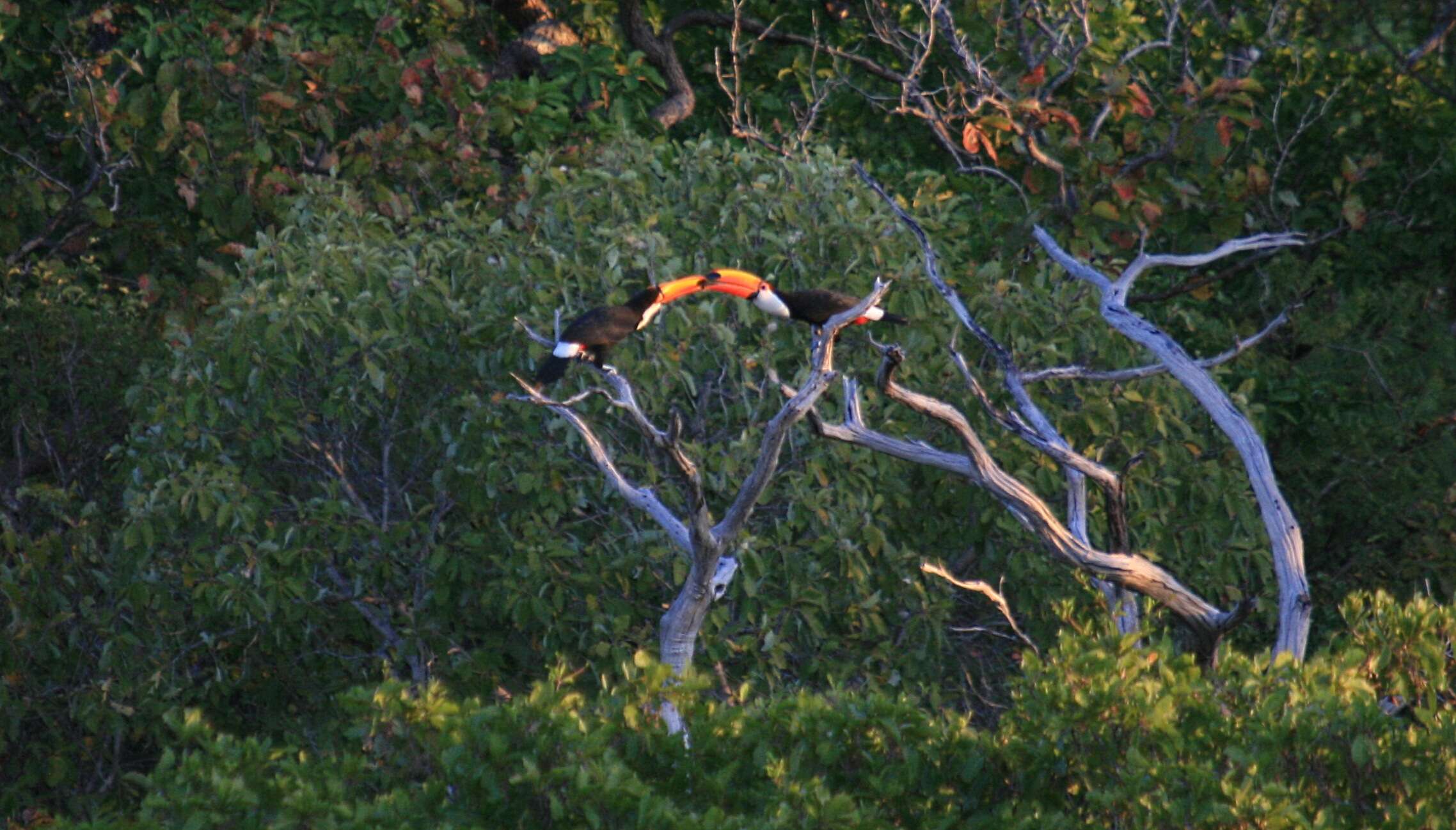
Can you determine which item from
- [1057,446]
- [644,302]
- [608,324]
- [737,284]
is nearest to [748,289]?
[737,284]

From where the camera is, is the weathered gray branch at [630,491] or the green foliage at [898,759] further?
the weathered gray branch at [630,491]

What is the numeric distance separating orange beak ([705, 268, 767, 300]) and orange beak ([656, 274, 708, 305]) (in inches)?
2.0

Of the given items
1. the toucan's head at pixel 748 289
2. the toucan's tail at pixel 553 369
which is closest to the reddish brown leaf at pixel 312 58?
the toucan's tail at pixel 553 369

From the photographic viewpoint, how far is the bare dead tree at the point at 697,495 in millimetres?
4586

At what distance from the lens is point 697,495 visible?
15.6ft

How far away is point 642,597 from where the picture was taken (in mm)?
6770

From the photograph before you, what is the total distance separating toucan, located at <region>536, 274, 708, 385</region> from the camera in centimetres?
575

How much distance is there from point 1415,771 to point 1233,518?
10.8 feet

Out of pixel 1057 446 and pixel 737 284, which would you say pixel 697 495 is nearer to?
pixel 1057 446

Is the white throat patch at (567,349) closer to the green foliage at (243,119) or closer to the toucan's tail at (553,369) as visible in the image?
the toucan's tail at (553,369)

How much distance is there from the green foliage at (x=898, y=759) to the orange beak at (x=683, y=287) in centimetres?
151

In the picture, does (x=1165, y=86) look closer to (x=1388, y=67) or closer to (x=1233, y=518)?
(x=1388, y=67)

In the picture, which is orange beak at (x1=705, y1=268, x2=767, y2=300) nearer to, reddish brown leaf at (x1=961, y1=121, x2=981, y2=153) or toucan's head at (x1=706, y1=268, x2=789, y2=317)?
toucan's head at (x1=706, y1=268, x2=789, y2=317)

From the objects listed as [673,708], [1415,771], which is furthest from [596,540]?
[1415,771]
